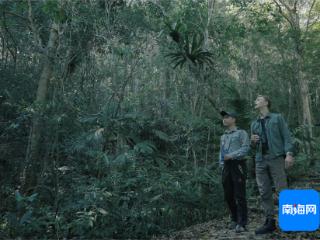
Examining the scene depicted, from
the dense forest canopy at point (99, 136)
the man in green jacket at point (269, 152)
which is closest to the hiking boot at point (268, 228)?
the man in green jacket at point (269, 152)

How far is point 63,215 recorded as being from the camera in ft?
22.9

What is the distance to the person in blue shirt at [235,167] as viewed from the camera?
6109mm

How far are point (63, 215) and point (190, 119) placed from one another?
11.3 ft

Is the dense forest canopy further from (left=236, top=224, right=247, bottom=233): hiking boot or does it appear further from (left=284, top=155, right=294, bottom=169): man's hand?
(left=284, top=155, right=294, bottom=169): man's hand

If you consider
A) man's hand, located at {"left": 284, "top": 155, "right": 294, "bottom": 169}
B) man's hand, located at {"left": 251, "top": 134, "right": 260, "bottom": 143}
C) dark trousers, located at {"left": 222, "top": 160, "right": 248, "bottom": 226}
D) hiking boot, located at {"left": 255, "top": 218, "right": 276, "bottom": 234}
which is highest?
Result: man's hand, located at {"left": 251, "top": 134, "right": 260, "bottom": 143}

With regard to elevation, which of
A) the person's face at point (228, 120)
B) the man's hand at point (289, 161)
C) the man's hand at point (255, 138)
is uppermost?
the person's face at point (228, 120)

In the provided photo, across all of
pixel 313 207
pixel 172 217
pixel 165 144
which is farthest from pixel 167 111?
pixel 313 207

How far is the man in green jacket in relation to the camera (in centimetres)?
575

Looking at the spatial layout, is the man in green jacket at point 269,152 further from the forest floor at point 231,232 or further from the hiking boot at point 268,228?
the forest floor at point 231,232

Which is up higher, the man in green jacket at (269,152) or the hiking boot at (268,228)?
the man in green jacket at (269,152)

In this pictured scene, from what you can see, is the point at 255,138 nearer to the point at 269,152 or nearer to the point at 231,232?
the point at 269,152

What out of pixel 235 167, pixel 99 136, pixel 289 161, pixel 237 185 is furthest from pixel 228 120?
pixel 99 136

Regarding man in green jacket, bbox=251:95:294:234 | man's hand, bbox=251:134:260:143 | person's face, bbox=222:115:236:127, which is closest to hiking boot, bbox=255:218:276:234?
man in green jacket, bbox=251:95:294:234

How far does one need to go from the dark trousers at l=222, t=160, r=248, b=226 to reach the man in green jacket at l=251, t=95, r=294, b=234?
0.92 ft
